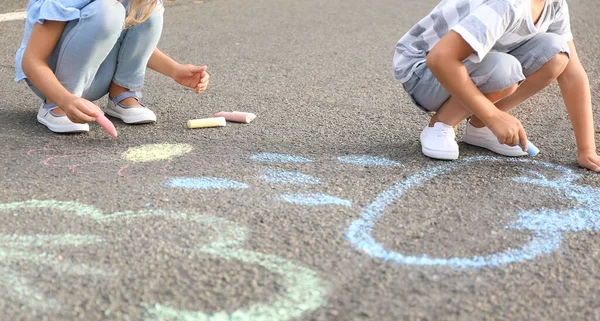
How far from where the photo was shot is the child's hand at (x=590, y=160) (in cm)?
232

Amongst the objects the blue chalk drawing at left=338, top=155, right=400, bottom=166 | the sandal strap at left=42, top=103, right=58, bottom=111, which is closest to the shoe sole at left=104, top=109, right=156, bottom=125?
the sandal strap at left=42, top=103, right=58, bottom=111

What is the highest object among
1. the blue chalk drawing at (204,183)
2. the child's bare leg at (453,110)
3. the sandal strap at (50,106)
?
the child's bare leg at (453,110)

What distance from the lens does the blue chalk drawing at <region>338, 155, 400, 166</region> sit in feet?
7.67

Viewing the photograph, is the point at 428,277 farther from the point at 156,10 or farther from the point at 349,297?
the point at 156,10

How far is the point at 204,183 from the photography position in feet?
6.91

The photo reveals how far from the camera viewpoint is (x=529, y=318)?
1436 millimetres

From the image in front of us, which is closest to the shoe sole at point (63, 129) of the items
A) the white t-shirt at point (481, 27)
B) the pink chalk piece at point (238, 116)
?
the pink chalk piece at point (238, 116)

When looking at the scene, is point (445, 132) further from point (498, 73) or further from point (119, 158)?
point (119, 158)

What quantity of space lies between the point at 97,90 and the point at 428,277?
1726 mm

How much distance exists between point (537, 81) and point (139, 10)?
4.79 feet

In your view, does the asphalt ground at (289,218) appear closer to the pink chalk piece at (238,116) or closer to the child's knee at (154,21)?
the pink chalk piece at (238,116)

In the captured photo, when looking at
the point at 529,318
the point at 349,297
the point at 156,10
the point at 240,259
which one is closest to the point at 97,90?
the point at 156,10

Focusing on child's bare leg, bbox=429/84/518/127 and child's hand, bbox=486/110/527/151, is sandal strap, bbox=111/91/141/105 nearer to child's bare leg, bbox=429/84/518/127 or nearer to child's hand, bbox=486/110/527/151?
child's bare leg, bbox=429/84/518/127

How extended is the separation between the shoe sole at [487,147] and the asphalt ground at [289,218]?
0.03 meters
